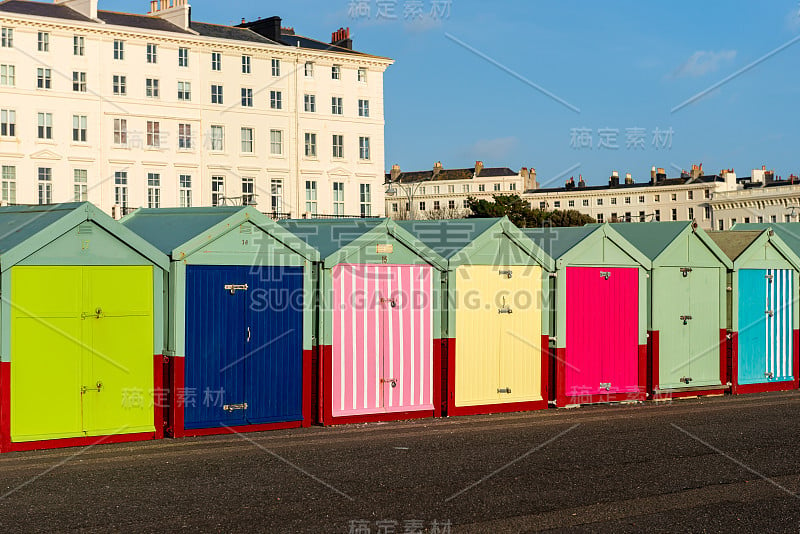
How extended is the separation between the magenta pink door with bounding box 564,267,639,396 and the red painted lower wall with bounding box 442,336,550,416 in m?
0.36

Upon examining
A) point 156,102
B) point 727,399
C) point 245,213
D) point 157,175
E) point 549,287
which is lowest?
point 727,399

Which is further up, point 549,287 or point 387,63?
point 387,63

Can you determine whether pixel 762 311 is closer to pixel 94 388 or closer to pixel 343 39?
pixel 94 388

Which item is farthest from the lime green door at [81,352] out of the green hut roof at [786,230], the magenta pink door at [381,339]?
the green hut roof at [786,230]

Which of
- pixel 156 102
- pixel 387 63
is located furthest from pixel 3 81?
pixel 387 63

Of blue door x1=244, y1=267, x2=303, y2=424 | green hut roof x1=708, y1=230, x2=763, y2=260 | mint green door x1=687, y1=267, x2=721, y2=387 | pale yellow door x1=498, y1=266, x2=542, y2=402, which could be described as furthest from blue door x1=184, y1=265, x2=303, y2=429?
green hut roof x1=708, y1=230, x2=763, y2=260

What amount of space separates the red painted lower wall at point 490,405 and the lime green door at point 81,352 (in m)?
4.28

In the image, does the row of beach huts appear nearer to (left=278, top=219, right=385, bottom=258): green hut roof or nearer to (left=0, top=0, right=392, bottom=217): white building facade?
(left=278, top=219, right=385, bottom=258): green hut roof

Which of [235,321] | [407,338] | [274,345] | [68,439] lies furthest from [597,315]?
[68,439]

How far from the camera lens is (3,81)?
224 feet

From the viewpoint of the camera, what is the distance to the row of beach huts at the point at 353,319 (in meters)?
11.9

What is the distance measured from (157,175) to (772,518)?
6954 centimetres

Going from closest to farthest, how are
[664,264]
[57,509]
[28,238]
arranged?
[57,509] < [28,238] < [664,264]

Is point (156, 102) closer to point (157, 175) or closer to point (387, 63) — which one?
point (157, 175)
